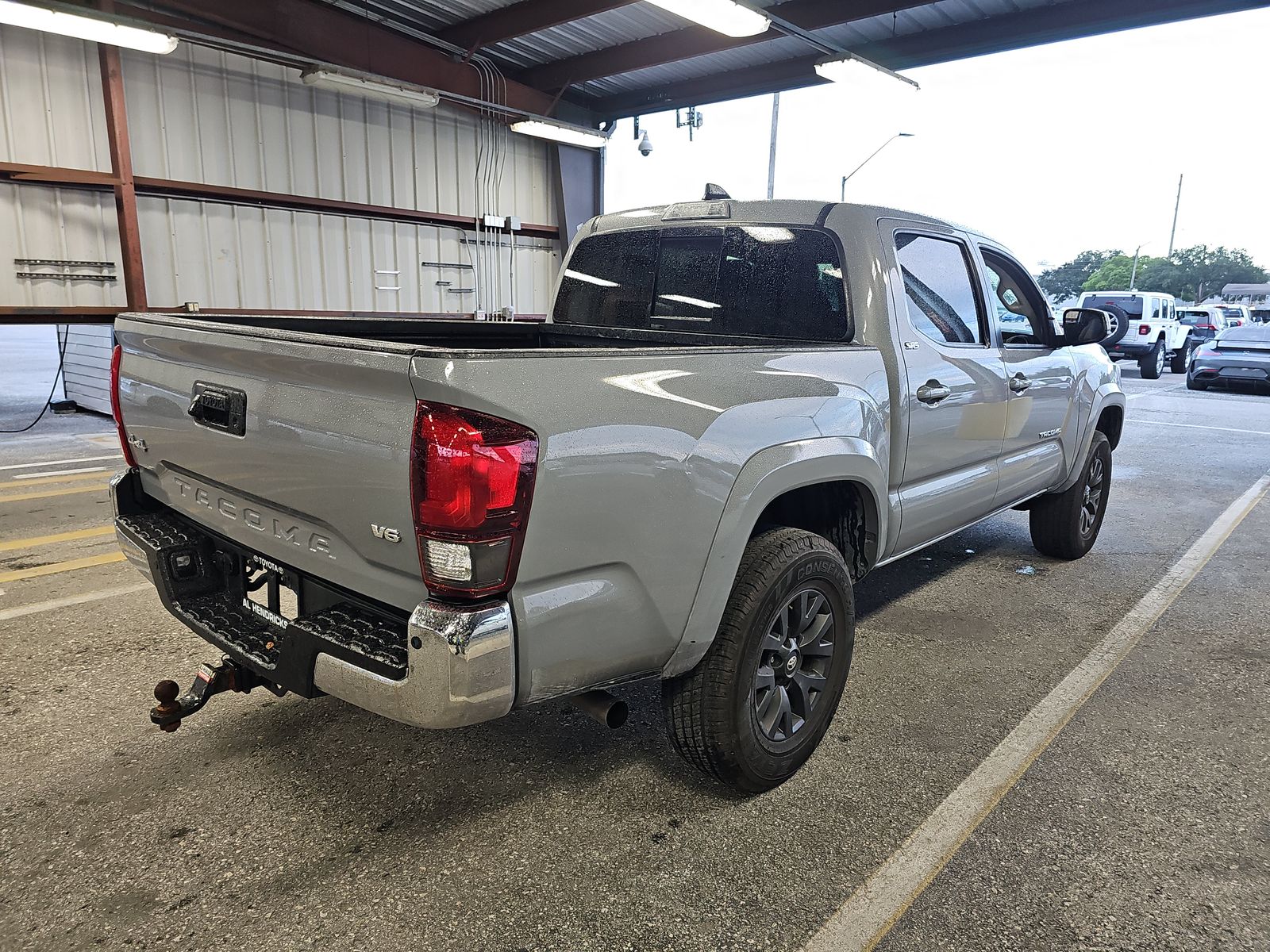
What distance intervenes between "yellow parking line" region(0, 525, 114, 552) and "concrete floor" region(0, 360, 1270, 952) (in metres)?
1.36

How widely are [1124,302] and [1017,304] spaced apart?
56.9 ft

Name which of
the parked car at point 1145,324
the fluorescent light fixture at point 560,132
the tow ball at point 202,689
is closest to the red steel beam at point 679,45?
the fluorescent light fixture at point 560,132

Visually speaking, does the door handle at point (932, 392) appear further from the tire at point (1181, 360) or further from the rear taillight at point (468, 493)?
the tire at point (1181, 360)

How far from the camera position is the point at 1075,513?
5.11m

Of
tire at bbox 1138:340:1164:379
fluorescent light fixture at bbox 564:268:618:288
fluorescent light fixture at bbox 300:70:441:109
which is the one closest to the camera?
fluorescent light fixture at bbox 564:268:618:288

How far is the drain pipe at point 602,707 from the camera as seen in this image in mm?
2227

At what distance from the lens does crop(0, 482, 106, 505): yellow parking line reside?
6.44 metres

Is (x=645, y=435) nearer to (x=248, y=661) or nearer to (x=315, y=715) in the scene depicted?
(x=248, y=661)

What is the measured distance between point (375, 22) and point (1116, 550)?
9.68m

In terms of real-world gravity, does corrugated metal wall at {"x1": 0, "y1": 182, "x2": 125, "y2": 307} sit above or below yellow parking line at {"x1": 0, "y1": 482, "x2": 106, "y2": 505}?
above

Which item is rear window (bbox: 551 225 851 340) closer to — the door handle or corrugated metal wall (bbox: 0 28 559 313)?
the door handle

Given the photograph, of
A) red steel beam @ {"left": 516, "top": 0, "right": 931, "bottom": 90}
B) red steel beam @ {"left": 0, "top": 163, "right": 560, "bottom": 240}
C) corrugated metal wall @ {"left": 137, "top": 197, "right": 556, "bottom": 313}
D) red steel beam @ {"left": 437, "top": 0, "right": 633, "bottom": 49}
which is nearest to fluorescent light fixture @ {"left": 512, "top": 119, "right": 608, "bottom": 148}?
red steel beam @ {"left": 516, "top": 0, "right": 931, "bottom": 90}

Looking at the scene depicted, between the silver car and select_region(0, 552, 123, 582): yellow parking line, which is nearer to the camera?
select_region(0, 552, 123, 582): yellow parking line

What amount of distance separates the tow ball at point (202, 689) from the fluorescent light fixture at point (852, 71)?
898 cm
